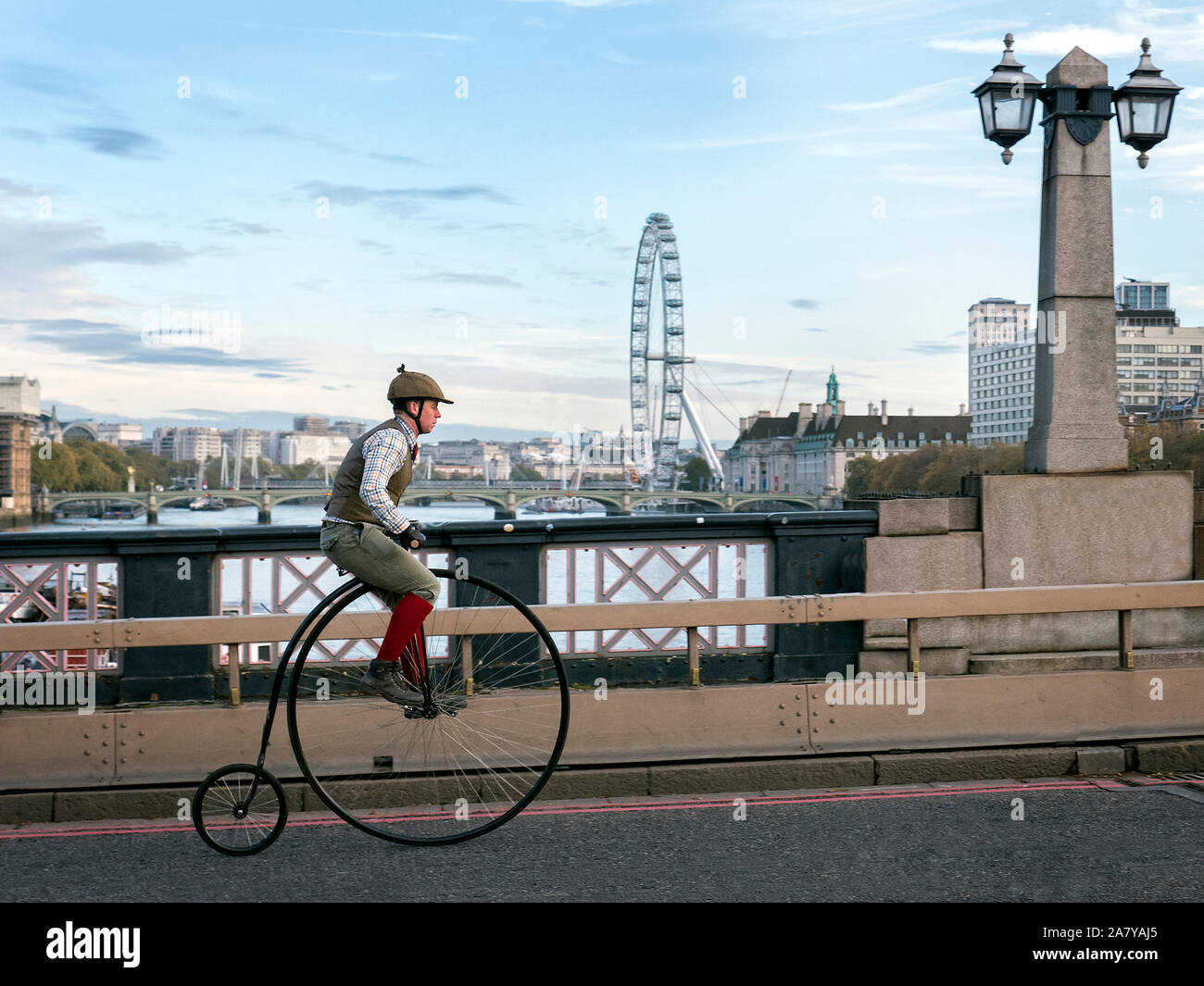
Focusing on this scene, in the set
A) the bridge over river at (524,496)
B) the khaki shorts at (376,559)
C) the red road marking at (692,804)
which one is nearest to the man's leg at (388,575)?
the khaki shorts at (376,559)

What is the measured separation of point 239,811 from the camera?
623 cm

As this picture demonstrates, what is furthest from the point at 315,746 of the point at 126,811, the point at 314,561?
the point at 314,561

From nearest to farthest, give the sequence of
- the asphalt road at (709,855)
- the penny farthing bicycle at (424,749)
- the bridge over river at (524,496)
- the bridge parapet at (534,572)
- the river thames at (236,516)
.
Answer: the asphalt road at (709,855) → the penny farthing bicycle at (424,749) → the bridge parapet at (534,572) → the bridge over river at (524,496) → the river thames at (236,516)

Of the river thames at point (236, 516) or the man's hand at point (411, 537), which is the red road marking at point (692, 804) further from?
the river thames at point (236, 516)

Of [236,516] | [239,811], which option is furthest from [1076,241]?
[236,516]

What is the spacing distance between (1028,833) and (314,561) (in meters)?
6.06

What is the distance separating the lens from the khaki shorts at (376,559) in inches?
238

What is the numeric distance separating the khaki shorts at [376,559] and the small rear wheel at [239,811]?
1.13 meters

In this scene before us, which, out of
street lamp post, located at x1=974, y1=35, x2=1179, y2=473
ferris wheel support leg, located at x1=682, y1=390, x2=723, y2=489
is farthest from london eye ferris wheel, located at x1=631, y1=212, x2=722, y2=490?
street lamp post, located at x1=974, y1=35, x2=1179, y2=473

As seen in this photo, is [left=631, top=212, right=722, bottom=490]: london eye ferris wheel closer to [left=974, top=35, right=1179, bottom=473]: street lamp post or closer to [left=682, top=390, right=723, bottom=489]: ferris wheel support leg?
[left=682, top=390, right=723, bottom=489]: ferris wheel support leg

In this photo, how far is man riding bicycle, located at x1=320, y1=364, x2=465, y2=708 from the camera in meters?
6.01

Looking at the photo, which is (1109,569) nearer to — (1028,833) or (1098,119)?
(1098,119)

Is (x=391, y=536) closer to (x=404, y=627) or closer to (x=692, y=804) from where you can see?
(x=404, y=627)

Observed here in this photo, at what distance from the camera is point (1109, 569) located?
40.4 feet
